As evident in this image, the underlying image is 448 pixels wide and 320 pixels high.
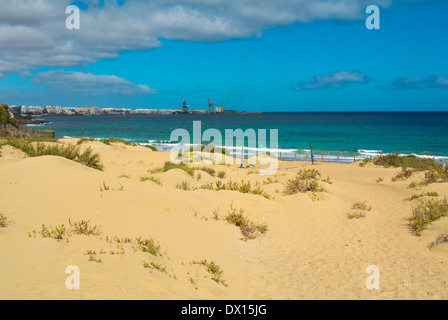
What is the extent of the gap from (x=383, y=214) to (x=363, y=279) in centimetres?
521

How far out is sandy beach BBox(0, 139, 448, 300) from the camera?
4.45 meters

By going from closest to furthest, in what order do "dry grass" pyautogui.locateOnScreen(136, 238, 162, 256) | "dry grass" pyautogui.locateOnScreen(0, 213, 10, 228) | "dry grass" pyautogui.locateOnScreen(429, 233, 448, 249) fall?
"dry grass" pyautogui.locateOnScreen(136, 238, 162, 256) < "dry grass" pyautogui.locateOnScreen(0, 213, 10, 228) < "dry grass" pyautogui.locateOnScreen(429, 233, 448, 249)

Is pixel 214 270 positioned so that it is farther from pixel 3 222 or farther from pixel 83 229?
pixel 3 222

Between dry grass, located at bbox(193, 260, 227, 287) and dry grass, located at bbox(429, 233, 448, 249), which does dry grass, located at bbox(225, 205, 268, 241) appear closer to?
dry grass, located at bbox(193, 260, 227, 287)

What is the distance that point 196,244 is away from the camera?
21.7 ft

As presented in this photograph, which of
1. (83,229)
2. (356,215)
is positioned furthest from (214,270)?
(356,215)

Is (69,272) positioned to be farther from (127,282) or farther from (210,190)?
(210,190)

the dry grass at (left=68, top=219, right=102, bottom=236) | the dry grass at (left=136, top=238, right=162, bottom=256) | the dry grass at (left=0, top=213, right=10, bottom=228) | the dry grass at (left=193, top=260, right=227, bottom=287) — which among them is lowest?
Result: the dry grass at (left=193, top=260, right=227, bottom=287)

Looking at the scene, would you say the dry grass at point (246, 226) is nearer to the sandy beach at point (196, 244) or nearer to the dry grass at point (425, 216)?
the sandy beach at point (196, 244)

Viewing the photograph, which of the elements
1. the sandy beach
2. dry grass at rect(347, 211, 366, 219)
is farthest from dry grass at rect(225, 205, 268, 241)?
dry grass at rect(347, 211, 366, 219)

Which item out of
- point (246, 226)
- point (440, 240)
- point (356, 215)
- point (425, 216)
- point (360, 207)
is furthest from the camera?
point (360, 207)

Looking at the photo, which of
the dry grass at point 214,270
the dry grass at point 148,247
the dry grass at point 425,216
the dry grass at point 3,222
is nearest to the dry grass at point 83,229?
the dry grass at point 148,247

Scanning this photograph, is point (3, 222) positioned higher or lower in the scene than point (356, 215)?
higher
